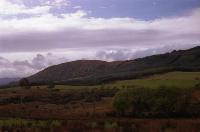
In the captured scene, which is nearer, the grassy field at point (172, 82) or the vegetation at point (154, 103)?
the vegetation at point (154, 103)

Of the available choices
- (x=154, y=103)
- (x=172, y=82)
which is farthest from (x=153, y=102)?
(x=172, y=82)

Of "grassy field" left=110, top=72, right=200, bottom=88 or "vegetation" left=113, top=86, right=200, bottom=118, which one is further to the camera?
"grassy field" left=110, top=72, right=200, bottom=88

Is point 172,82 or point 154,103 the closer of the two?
point 154,103

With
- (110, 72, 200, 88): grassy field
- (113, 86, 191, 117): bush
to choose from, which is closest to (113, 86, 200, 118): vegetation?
(113, 86, 191, 117): bush

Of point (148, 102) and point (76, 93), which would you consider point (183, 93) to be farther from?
point (76, 93)

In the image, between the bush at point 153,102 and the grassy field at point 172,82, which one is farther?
the grassy field at point 172,82

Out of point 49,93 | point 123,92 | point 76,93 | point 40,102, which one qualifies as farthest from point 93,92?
point 123,92

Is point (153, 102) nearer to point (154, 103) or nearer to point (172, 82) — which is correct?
point (154, 103)

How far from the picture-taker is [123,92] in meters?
74.2

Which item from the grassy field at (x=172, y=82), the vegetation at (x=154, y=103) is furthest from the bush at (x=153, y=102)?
the grassy field at (x=172, y=82)

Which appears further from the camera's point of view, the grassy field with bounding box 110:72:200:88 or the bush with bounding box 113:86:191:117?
the grassy field with bounding box 110:72:200:88

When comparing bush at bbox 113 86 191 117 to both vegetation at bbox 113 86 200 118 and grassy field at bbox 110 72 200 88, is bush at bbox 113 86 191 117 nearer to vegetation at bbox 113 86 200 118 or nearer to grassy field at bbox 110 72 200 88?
vegetation at bbox 113 86 200 118

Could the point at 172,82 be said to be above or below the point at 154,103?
above

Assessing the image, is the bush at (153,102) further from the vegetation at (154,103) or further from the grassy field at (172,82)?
the grassy field at (172,82)
